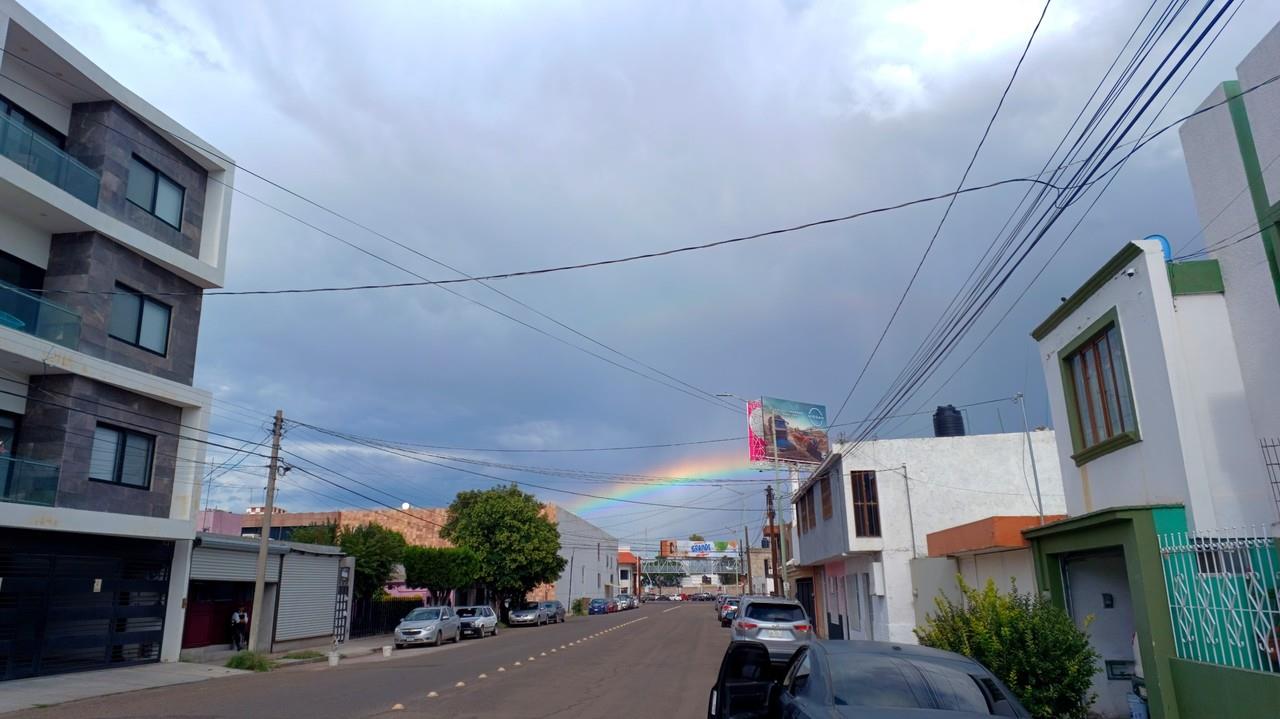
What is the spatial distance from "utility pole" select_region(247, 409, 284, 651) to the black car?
2209 centimetres

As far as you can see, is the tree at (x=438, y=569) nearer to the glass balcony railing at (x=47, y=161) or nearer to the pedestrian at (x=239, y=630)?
the pedestrian at (x=239, y=630)

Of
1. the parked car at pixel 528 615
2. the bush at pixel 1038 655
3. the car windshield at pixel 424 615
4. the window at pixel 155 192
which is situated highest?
the window at pixel 155 192

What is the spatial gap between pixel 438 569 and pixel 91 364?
25.3m

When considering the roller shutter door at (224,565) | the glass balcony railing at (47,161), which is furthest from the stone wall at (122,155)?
the roller shutter door at (224,565)

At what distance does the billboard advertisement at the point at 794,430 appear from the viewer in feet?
204

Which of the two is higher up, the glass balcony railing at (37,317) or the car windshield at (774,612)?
the glass balcony railing at (37,317)

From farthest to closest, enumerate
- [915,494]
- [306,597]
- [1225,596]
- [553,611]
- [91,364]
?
[553,611]
[306,597]
[915,494]
[91,364]
[1225,596]

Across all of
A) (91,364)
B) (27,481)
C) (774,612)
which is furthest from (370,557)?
(774,612)

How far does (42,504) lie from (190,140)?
1141cm

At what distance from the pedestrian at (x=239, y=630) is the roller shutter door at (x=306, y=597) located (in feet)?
6.97

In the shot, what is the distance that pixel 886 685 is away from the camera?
19.8 ft

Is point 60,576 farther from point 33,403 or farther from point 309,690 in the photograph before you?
point 309,690

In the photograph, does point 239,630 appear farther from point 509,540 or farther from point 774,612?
point 509,540

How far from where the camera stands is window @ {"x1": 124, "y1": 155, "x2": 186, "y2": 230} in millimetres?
23061
